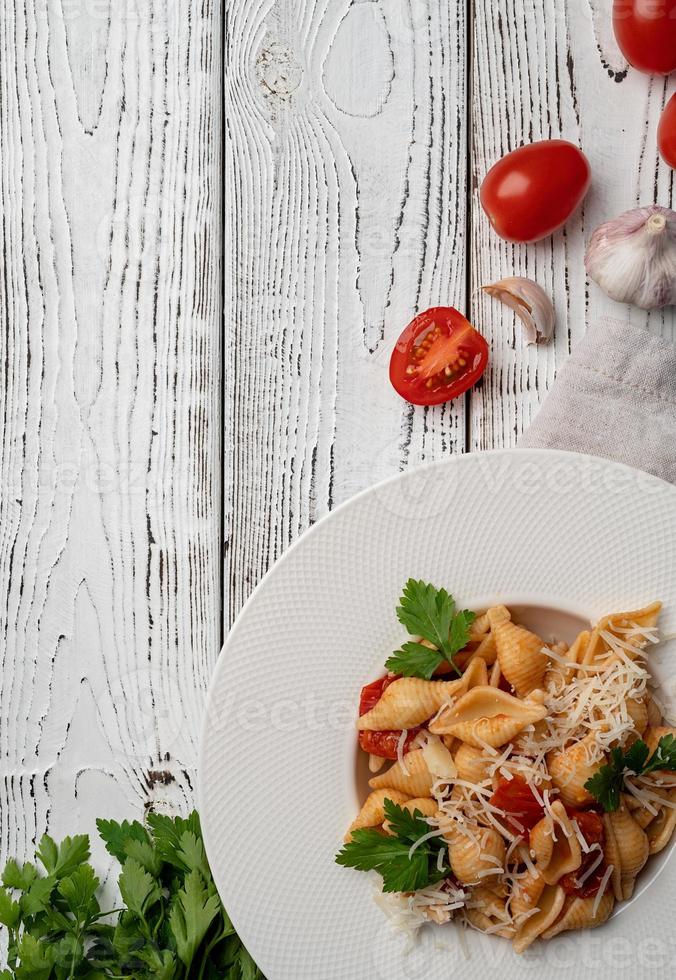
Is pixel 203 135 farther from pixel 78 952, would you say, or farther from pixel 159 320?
pixel 78 952

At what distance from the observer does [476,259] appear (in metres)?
1.72

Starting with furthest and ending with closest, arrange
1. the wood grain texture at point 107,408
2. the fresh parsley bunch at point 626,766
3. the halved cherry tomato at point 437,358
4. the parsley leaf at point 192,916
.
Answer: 1. the wood grain texture at point 107,408
2. the halved cherry tomato at point 437,358
3. the parsley leaf at point 192,916
4. the fresh parsley bunch at point 626,766

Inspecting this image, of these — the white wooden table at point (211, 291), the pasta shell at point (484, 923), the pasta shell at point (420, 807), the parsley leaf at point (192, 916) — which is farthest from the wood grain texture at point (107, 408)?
the pasta shell at point (484, 923)

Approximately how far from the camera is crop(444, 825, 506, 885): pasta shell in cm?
139

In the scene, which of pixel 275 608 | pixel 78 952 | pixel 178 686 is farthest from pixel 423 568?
pixel 78 952

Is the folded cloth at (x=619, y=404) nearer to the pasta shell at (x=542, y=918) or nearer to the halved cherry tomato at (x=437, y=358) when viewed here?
the halved cherry tomato at (x=437, y=358)

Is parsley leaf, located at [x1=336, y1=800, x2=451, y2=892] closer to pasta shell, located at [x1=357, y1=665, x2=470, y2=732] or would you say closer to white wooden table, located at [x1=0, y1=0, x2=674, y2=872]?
pasta shell, located at [x1=357, y1=665, x2=470, y2=732]

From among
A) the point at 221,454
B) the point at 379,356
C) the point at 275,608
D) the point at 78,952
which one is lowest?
the point at 78,952

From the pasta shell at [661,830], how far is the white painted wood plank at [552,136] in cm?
67

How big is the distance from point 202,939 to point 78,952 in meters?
0.22

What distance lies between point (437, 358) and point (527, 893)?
88 centimetres

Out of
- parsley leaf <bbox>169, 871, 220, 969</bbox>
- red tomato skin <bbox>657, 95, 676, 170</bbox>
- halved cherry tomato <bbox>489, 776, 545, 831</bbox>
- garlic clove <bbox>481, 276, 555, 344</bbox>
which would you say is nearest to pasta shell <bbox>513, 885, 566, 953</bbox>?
halved cherry tomato <bbox>489, 776, 545, 831</bbox>

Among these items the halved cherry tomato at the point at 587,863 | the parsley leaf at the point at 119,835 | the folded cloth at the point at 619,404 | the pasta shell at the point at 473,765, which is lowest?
the parsley leaf at the point at 119,835

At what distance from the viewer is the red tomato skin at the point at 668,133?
1619mm
